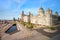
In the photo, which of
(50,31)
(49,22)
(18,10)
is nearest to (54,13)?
(49,22)

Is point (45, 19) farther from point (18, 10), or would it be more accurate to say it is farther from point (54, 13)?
point (18, 10)

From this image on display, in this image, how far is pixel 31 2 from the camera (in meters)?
4.08

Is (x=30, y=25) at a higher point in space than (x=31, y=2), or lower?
lower

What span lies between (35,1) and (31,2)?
16cm

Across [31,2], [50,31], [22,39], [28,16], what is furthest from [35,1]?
[22,39]

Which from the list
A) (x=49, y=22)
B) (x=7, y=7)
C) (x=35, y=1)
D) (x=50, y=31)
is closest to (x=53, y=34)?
(x=50, y=31)

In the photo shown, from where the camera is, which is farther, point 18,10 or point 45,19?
point 18,10

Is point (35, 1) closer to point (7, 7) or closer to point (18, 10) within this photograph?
point (18, 10)

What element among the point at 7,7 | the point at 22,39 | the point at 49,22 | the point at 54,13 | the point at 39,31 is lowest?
the point at 22,39

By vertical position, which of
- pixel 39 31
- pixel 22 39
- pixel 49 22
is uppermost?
pixel 49 22

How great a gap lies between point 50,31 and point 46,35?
8.7 inches

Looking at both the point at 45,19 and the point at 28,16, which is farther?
the point at 28,16

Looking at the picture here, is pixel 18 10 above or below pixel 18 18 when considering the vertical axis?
above

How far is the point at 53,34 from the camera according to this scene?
12.6 ft
